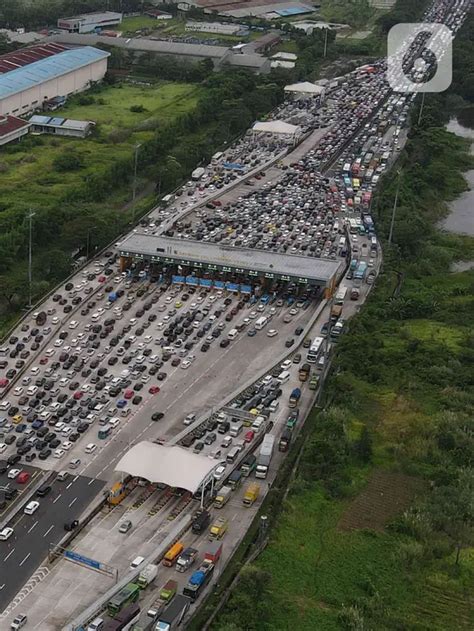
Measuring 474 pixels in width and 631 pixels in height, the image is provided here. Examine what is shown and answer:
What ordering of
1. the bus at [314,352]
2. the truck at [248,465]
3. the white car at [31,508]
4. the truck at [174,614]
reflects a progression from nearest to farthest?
the truck at [174,614] → the white car at [31,508] → the truck at [248,465] → the bus at [314,352]

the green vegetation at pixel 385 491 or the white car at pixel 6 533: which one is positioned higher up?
the green vegetation at pixel 385 491

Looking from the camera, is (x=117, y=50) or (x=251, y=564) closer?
(x=251, y=564)

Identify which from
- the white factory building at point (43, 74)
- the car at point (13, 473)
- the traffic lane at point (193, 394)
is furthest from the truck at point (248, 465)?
the white factory building at point (43, 74)

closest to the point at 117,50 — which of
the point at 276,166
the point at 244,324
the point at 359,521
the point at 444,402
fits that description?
the point at 276,166

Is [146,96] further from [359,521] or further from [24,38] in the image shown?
[359,521]

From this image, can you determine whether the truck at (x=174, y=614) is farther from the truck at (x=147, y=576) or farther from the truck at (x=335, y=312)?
the truck at (x=335, y=312)
